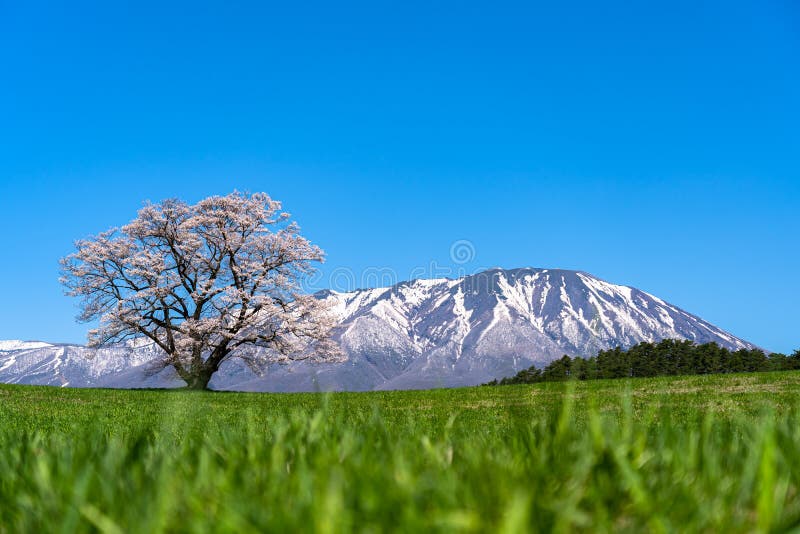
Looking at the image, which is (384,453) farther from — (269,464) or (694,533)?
(694,533)

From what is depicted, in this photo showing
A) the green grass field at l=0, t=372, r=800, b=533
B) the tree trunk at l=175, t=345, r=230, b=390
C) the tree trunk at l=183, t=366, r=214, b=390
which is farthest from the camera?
the tree trunk at l=175, t=345, r=230, b=390

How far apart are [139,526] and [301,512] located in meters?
0.27

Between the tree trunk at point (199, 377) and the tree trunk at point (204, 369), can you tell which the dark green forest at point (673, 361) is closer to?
the tree trunk at point (204, 369)

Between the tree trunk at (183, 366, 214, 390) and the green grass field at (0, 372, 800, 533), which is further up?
the tree trunk at (183, 366, 214, 390)

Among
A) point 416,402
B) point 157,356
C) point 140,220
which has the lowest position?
point 416,402

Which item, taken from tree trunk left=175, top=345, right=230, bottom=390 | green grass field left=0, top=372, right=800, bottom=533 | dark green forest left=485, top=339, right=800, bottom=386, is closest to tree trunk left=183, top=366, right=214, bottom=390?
tree trunk left=175, top=345, right=230, bottom=390

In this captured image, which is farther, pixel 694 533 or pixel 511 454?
pixel 511 454

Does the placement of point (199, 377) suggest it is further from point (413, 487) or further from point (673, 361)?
point (413, 487)

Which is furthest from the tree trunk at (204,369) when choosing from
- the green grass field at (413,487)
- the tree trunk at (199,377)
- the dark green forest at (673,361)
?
the green grass field at (413,487)

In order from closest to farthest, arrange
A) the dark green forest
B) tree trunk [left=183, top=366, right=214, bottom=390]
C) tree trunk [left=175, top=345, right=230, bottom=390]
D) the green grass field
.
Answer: the green grass field
tree trunk [left=183, top=366, right=214, bottom=390]
tree trunk [left=175, top=345, right=230, bottom=390]
the dark green forest

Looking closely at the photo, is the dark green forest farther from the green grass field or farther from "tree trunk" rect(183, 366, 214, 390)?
the green grass field

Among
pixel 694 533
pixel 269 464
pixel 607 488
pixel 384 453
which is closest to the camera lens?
pixel 694 533

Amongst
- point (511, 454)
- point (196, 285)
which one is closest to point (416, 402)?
point (511, 454)

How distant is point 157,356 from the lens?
137 ft
